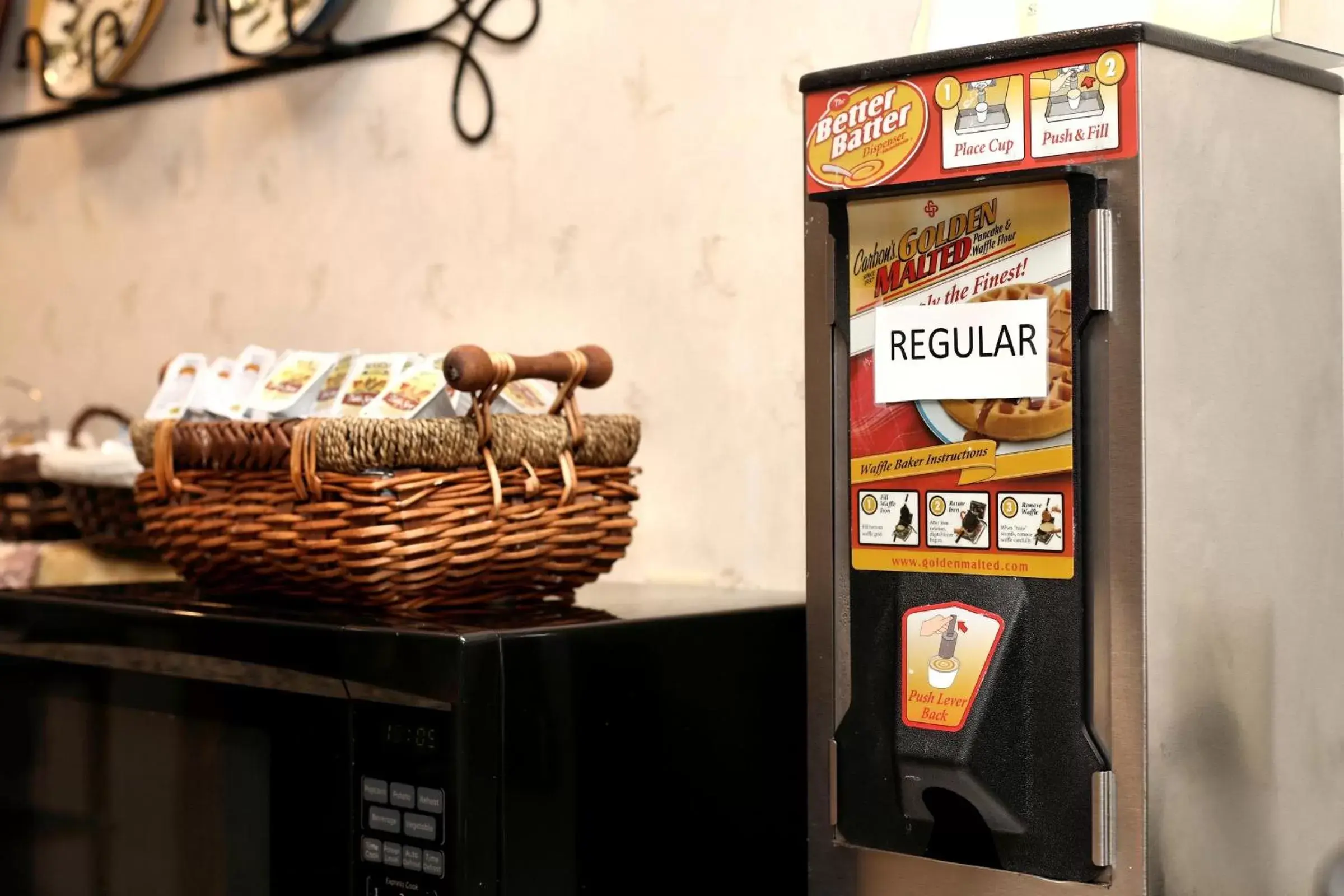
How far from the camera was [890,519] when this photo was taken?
0.83 meters

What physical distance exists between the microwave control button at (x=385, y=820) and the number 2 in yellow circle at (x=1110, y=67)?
0.59 meters

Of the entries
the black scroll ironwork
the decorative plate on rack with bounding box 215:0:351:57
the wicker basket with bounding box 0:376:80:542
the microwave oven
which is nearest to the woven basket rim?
the microwave oven

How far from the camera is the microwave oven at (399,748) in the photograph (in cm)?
90

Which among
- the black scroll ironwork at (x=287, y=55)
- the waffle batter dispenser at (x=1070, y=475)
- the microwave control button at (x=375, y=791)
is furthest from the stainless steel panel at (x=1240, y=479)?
the black scroll ironwork at (x=287, y=55)

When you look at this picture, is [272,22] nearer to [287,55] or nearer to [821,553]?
[287,55]

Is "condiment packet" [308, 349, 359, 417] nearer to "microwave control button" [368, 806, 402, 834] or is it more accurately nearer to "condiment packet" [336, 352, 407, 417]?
"condiment packet" [336, 352, 407, 417]

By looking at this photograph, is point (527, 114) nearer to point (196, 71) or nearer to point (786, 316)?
point (786, 316)

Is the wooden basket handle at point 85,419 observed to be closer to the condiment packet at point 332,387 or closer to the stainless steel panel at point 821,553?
the condiment packet at point 332,387

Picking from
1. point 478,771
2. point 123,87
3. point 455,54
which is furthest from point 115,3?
point 478,771

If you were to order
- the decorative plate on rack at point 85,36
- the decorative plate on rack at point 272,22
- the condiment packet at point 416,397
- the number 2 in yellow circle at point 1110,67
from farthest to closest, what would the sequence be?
the decorative plate on rack at point 85,36
the decorative plate on rack at point 272,22
the condiment packet at point 416,397
the number 2 in yellow circle at point 1110,67

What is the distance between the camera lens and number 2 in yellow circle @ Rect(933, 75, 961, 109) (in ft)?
2.60

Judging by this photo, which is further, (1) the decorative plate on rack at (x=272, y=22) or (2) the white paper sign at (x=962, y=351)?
(1) the decorative plate on rack at (x=272, y=22)

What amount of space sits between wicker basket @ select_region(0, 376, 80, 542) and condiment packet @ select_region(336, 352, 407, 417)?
0.57 m

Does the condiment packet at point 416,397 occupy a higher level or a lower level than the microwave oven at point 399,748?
higher
